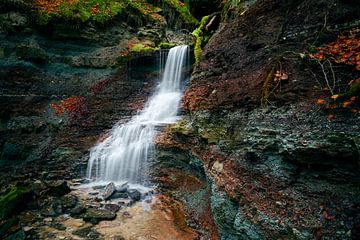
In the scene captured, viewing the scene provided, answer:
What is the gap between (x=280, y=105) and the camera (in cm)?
528

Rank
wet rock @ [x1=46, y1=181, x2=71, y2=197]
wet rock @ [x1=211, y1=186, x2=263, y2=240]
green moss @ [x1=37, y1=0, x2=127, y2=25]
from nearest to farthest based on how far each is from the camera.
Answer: wet rock @ [x1=211, y1=186, x2=263, y2=240] < wet rock @ [x1=46, y1=181, x2=71, y2=197] < green moss @ [x1=37, y1=0, x2=127, y2=25]

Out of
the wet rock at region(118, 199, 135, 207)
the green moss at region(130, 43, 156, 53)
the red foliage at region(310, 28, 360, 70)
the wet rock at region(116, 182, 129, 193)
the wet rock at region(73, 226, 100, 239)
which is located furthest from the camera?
the green moss at region(130, 43, 156, 53)

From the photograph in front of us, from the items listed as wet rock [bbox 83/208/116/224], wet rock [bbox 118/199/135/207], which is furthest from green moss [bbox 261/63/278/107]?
wet rock [bbox 83/208/116/224]

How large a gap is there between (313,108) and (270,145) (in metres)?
1.03

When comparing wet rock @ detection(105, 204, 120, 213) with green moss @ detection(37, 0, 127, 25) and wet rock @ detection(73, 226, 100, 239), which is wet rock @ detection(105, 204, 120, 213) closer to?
wet rock @ detection(73, 226, 100, 239)

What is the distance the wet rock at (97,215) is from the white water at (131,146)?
2087mm

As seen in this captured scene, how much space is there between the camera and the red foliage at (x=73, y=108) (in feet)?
36.3

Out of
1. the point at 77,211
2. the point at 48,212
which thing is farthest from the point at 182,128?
the point at 48,212

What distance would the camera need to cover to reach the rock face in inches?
155

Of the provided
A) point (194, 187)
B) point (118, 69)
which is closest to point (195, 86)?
point (194, 187)

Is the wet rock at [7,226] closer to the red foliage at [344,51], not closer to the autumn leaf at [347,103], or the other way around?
the autumn leaf at [347,103]

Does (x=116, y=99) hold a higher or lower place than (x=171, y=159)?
higher

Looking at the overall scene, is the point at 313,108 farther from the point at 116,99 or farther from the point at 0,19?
the point at 0,19

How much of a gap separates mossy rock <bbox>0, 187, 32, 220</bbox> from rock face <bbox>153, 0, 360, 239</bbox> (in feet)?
12.7
